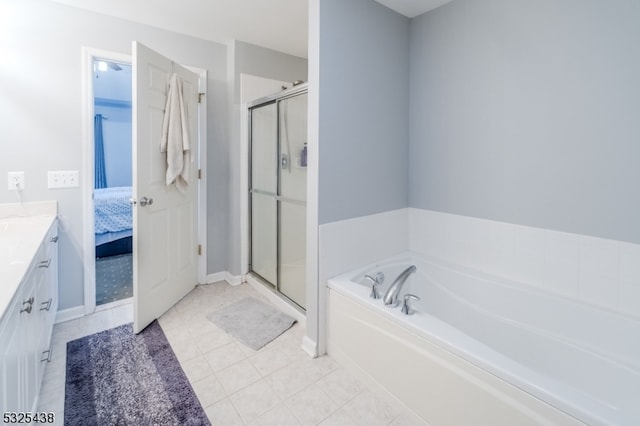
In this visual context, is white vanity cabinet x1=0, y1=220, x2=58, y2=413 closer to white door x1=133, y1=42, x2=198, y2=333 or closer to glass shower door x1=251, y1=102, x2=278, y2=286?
white door x1=133, y1=42, x2=198, y2=333

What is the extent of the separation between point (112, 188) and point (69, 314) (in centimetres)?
286

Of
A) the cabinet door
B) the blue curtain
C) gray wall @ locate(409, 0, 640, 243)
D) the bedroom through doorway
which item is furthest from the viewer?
the blue curtain

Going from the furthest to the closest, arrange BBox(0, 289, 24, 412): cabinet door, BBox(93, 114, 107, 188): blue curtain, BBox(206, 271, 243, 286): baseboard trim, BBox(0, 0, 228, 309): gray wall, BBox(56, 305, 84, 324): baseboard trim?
BBox(93, 114, 107, 188): blue curtain
BBox(206, 271, 243, 286): baseboard trim
BBox(56, 305, 84, 324): baseboard trim
BBox(0, 0, 228, 309): gray wall
BBox(0, 289, 24, 412): cabinet door

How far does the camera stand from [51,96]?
2.24 metres

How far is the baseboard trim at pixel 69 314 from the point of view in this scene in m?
2.38

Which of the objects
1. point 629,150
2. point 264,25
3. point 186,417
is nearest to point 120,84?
point 264,25

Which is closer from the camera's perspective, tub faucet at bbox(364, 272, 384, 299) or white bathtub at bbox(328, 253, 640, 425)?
white bathtub at bbox(328, 253, 640, 425)

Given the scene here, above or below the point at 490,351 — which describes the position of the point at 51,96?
above

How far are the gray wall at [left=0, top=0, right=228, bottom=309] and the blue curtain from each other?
3393mm

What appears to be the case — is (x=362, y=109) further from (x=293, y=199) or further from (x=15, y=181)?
(x=15, y=181)

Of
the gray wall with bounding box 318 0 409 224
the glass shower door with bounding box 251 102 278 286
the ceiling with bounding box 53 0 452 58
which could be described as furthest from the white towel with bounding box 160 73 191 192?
the gray wall with bounding box 318 0 409 224

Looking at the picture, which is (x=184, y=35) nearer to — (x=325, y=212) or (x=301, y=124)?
(x=301, y=124)

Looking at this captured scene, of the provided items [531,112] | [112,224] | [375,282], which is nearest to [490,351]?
[375,282]

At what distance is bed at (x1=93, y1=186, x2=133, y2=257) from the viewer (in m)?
3.87
